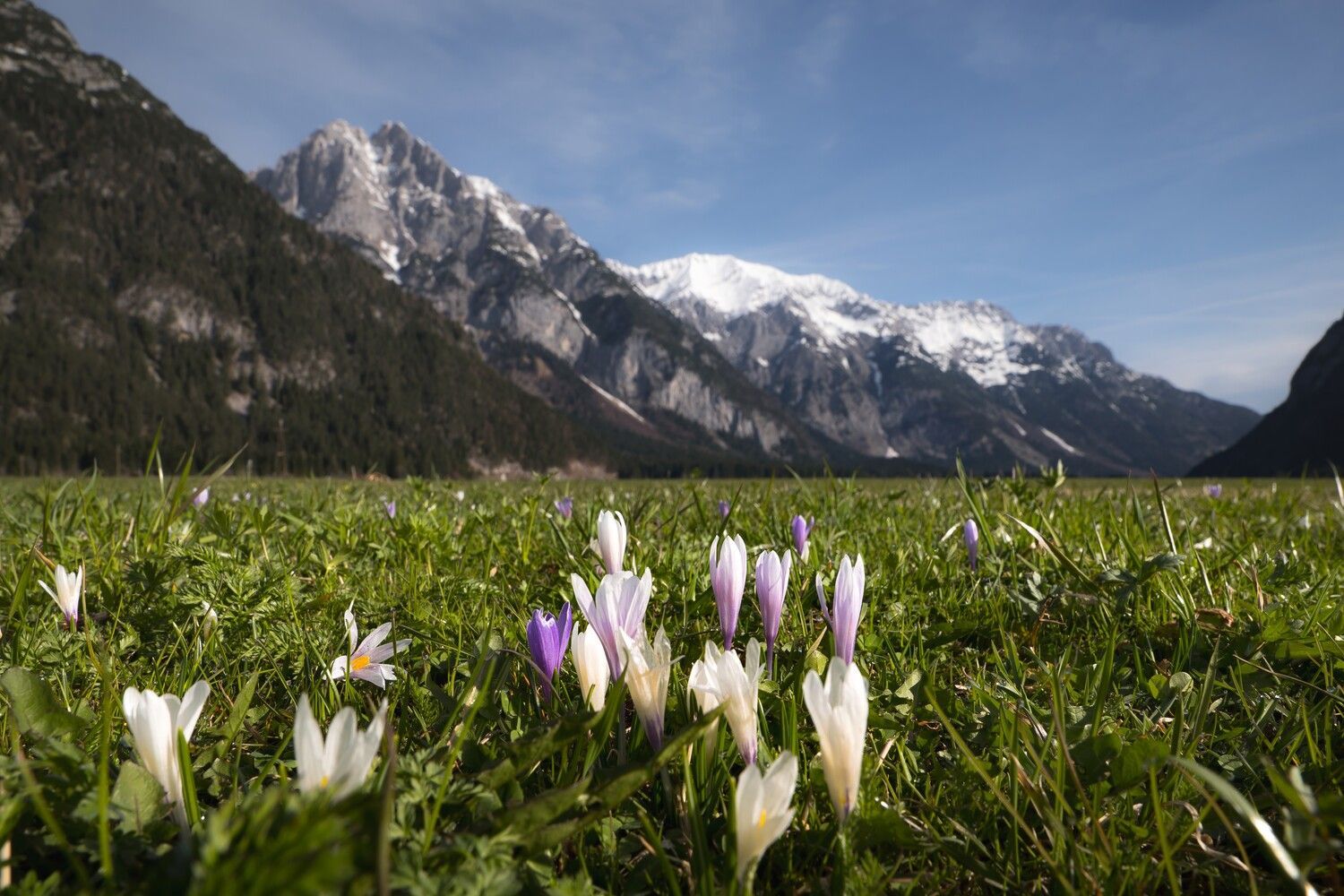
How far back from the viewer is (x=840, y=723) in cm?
113

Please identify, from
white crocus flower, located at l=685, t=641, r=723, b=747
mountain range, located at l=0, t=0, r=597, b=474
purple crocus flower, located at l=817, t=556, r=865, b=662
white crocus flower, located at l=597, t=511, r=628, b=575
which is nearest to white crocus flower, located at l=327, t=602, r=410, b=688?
white crocus flower, located at l=597, t=511, r=628, b=575

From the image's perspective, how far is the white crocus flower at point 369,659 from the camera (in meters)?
1.90

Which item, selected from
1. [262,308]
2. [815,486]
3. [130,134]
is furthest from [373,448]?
[815,486]

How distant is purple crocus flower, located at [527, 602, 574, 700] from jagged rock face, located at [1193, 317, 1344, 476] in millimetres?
142124

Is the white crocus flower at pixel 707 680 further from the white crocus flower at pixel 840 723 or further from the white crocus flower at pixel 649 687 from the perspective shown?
the white crocus flower at pixel 840 723

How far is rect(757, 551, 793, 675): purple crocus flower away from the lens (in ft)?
5.72

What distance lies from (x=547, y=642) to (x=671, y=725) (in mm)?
362

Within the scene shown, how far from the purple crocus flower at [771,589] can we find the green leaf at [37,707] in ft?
5.02

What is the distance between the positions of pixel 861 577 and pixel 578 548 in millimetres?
2073

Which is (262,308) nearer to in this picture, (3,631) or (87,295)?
(87,295)

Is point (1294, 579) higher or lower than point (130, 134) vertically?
lower

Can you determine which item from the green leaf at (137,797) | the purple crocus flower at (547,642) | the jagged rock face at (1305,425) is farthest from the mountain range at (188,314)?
the jagged rock face at (1305,425)

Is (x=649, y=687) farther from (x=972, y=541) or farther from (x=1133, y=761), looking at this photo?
(x=972, y=541)

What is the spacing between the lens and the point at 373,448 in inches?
5655
